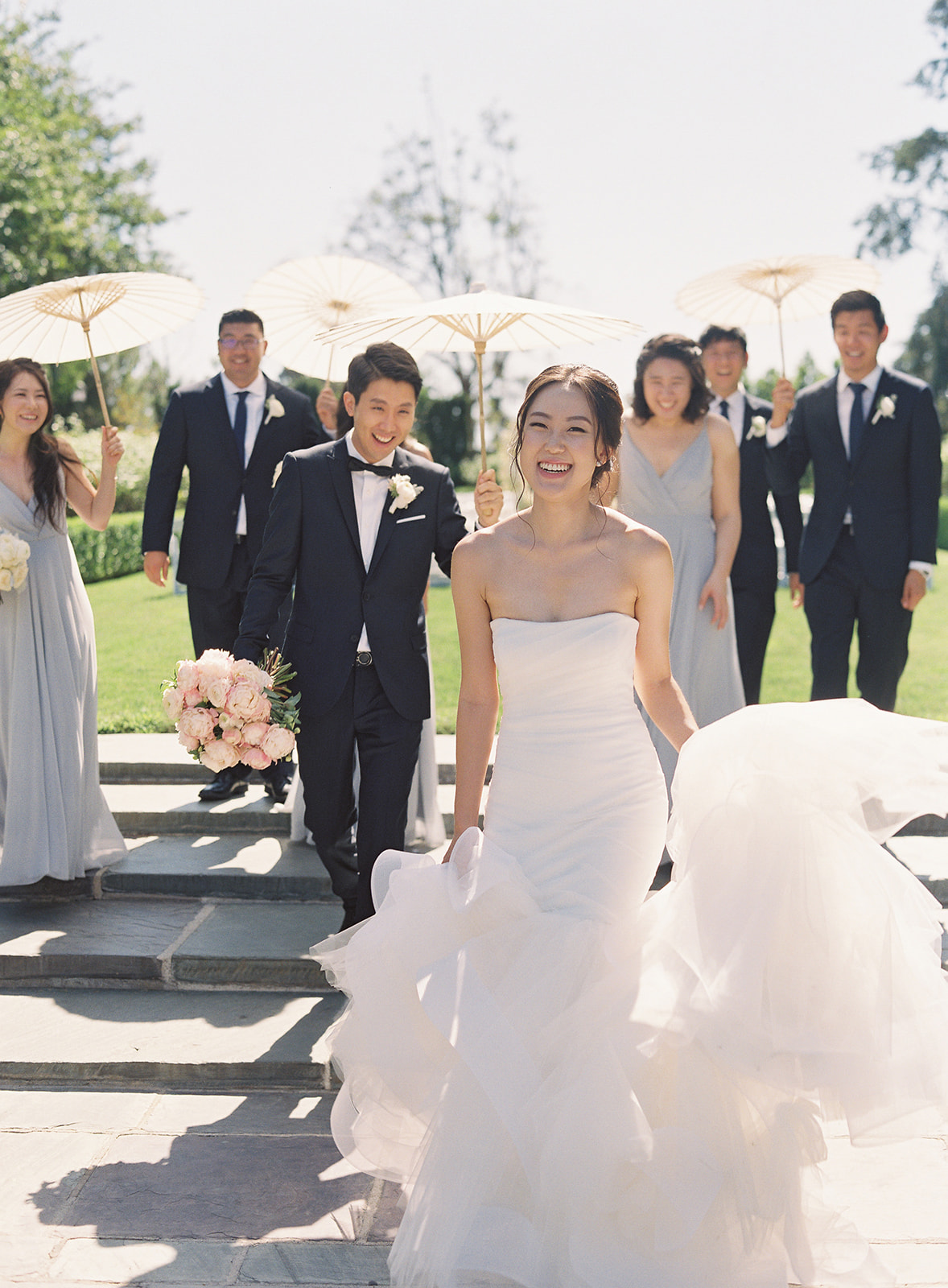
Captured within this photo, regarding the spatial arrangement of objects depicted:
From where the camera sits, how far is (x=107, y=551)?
17.6 metres

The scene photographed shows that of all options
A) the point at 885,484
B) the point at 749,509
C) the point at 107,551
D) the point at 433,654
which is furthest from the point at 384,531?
the point at 107,551

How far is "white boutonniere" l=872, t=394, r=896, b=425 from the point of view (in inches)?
234

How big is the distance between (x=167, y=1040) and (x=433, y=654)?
675 centimetres

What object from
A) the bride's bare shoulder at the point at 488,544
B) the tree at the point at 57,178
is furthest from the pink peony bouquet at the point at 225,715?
the tree at the point at 57,178

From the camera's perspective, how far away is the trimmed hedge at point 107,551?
17.0m

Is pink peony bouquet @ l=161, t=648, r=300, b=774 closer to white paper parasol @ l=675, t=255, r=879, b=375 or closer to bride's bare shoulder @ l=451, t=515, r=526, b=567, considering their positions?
bride's bare shoulder @ l=451, t=515, r=526, b=567

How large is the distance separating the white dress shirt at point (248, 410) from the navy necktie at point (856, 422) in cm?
321

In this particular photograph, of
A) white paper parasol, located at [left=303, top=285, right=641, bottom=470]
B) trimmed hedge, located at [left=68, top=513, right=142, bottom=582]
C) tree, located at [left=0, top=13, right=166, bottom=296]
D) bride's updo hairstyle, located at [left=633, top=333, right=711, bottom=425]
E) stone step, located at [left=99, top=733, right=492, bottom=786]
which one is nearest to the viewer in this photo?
white paper parasol, located at [left=303, top=285, right=641, bottom=470]

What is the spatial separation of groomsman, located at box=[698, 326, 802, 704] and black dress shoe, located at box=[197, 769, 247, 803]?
2.89 meters

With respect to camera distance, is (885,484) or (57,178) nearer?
(885,484)

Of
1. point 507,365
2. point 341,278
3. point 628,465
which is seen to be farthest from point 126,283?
point 507,365

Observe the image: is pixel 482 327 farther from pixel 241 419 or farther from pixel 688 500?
pixel 241 419

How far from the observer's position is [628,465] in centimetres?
552

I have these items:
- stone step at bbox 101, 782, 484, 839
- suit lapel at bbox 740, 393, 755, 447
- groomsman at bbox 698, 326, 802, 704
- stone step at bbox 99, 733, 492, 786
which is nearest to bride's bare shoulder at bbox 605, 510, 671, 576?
stone step at bbox 101, 782, 484, 839
